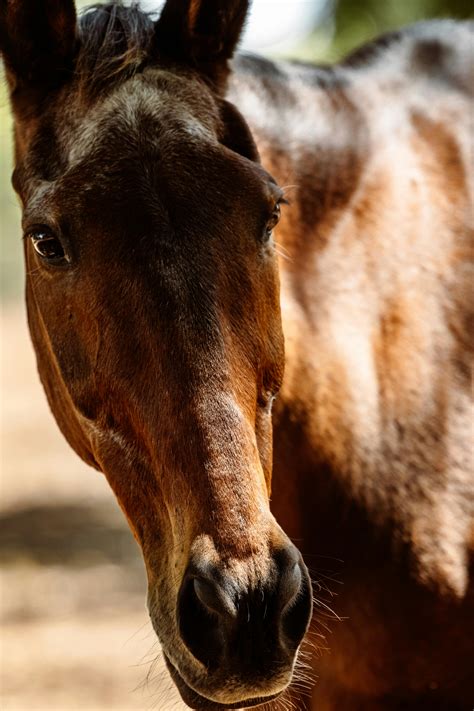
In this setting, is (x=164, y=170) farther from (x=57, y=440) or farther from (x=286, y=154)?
(x=57, y=440)

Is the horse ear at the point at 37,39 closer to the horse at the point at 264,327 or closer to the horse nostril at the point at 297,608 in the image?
the horse at the point at 264,327

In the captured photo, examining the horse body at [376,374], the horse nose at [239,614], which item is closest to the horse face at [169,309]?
the horse nose at [239,614]

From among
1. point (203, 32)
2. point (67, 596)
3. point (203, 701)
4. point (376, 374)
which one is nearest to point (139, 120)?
point (203, 32)

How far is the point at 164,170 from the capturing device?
2297 mm

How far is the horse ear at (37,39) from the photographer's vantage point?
259cm

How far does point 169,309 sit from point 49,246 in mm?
435

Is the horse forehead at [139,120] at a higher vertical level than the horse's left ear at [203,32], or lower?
lower

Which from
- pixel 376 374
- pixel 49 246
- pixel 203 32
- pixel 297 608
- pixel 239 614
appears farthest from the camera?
pixel 376 374

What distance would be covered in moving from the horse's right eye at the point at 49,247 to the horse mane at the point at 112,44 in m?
0.46

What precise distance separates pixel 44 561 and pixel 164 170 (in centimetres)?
578

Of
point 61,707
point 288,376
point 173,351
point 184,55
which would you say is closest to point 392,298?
point 288,376

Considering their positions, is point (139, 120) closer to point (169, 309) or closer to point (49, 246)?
point (49, 246)

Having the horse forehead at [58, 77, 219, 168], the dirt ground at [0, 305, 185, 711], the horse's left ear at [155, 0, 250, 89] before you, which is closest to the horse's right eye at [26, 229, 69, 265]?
the horse forehead at [58, 77, 219, 168]

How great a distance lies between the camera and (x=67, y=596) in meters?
6.86
